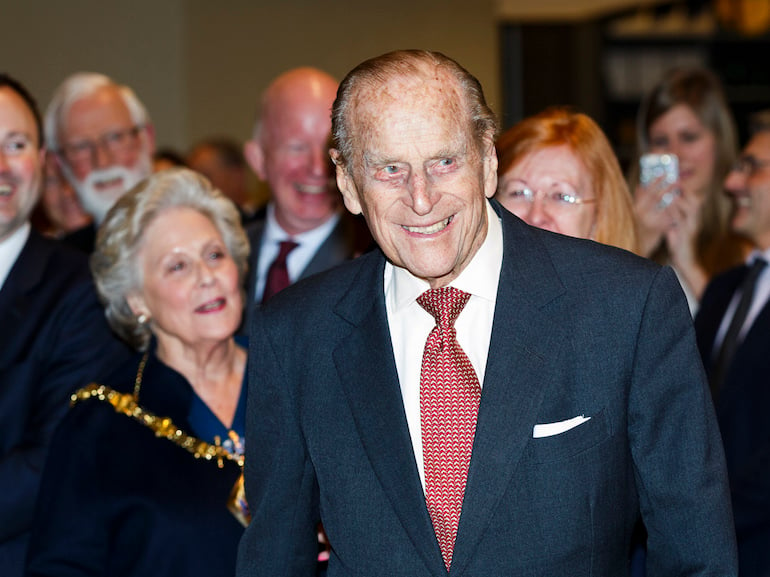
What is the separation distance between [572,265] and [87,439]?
1.24 meters

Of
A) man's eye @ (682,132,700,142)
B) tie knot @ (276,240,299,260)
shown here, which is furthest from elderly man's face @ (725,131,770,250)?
tie knot @ (276,240,299,260)

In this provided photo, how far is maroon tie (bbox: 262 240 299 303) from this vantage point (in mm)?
3514

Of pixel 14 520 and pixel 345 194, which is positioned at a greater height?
pixel 345 194

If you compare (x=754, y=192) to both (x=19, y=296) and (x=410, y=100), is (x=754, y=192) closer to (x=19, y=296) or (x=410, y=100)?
(x=410, y=100)

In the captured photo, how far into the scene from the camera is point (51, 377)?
281 centimetres

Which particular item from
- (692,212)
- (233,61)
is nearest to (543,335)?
(692,212)

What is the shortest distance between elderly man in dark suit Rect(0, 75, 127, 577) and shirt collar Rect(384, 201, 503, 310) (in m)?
1.14

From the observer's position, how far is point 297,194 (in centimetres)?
374

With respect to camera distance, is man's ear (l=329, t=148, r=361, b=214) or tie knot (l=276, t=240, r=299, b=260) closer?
man's ear (l=329, t=148, r=361, b=214)

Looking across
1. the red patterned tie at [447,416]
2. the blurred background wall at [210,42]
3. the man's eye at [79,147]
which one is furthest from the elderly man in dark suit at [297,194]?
the blurred background wall at [210,42]

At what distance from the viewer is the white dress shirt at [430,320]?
1925mm

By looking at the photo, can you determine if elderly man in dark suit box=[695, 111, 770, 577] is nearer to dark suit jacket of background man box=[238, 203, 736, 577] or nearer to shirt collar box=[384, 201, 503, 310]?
dark suit jacket of background man box=[238, 203, 736, 577]

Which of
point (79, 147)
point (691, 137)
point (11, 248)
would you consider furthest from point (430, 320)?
point (79, 147)

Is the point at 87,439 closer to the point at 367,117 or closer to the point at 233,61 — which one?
the point at 367,117
